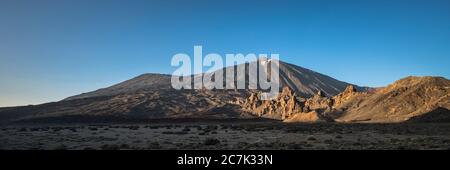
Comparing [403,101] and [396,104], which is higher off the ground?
[403,101]

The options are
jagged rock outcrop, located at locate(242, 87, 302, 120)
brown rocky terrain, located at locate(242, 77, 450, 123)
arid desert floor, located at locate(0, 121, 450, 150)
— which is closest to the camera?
arid desert floor, located at locate(0, 121, 450, 150)

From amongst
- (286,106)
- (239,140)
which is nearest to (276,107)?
(286,106)

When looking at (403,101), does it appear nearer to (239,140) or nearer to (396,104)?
(396,104)

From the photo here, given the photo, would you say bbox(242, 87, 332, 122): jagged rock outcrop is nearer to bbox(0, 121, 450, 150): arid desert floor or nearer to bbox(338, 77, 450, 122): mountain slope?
bbox(338, 77, 450, 122): mountain slope

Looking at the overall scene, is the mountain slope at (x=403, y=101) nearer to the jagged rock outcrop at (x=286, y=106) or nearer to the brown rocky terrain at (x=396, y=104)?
the brown rocky terrain at (x=396, y=104)

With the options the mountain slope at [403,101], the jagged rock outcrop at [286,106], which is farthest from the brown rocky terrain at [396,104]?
the jagged rock outcrop at [286,106]

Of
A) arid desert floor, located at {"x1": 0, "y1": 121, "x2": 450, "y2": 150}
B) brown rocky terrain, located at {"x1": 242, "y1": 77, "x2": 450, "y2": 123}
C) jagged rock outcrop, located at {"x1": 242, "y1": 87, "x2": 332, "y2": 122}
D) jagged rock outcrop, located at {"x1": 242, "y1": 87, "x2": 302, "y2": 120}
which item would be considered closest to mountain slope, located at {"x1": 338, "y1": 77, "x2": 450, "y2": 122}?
brown rocky terrain, located at {"x1": 242, "y1": 77, "x2": 450, "y2": 123}

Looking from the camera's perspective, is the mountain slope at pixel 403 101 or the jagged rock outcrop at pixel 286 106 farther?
the jagged rock outcrop at pixel 286 106

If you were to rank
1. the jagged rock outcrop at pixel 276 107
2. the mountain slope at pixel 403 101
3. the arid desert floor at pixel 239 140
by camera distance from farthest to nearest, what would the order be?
the jagged rock outcrop at pixel 276 107 < the mountain slope at pixel 403 101 < the arid desert floor at pixel 239 140

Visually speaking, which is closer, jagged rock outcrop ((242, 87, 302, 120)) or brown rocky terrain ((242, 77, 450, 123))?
brown rocky terrain ((242, 77, 450, 123))

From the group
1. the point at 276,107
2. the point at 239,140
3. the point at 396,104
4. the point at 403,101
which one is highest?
the point at 403,101

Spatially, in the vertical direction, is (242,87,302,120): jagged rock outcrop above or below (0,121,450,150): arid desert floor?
above
